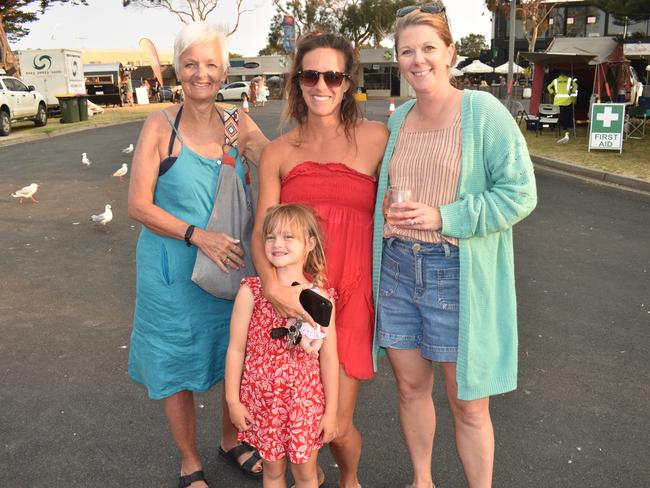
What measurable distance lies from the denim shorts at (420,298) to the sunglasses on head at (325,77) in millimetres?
646

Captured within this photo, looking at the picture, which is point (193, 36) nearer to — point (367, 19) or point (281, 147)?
point (281, 147)

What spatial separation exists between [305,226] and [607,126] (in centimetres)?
1327

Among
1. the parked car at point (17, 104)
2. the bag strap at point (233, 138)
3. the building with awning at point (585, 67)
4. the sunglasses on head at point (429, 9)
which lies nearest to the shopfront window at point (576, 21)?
the building with awning at point (585, 67)

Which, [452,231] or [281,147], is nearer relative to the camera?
[452,231]

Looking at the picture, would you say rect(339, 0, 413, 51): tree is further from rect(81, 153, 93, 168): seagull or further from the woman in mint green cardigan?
the woman in mint green cardigan

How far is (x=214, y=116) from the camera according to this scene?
270 centimetres

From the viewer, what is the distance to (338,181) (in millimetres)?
2365

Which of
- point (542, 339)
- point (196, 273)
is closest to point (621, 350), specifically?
point (542, 339)

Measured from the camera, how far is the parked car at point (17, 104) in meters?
19.6

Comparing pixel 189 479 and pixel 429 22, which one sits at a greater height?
pixel 429 22

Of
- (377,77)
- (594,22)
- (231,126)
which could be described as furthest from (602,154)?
(377,77)

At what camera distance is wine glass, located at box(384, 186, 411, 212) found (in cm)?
210

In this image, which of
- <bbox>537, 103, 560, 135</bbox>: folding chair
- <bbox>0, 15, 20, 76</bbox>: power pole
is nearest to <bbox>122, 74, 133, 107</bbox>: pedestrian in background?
<bbox>0, 15, 20, 76</bbox>: power pole

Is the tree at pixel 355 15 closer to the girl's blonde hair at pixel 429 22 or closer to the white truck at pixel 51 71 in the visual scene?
the white truck at pixel 51 71
